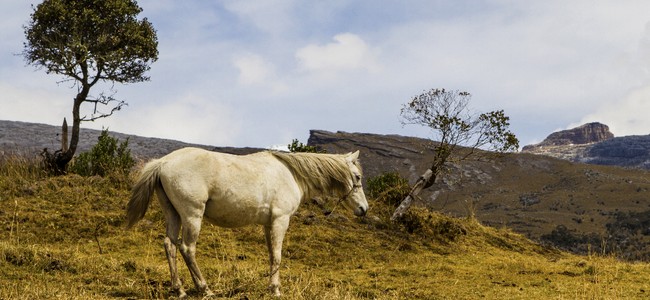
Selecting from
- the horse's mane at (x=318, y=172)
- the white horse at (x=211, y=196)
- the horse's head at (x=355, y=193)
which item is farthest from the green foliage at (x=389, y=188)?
the white horse at (x=211, y=196)

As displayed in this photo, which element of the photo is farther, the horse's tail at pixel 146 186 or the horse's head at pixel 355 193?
the horse's head at pixel 355 193

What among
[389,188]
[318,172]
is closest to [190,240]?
[318,172]

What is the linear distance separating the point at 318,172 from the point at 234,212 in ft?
5.67

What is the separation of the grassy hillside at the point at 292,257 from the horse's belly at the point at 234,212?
81cm

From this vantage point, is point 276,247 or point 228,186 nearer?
point 228,186

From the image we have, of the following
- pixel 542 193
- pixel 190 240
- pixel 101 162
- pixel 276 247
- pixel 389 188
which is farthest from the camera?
pixel 542 193

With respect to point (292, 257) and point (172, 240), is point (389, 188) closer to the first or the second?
point (292, 257)

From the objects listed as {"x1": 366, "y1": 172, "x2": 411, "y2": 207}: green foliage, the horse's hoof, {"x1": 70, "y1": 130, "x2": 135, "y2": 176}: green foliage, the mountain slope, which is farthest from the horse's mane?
the mountain slope

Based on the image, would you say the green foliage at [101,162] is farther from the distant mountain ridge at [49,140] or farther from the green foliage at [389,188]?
the distant mountain ridge at [49,140]

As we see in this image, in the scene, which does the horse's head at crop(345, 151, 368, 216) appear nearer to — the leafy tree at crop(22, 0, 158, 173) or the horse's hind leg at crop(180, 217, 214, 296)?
the horse's hind leg at crop(180, 217, 214, 296)

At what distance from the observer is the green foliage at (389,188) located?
71.8 feet

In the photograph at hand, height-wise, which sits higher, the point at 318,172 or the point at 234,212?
the point at 318,172

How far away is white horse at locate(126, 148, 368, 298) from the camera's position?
819 cm

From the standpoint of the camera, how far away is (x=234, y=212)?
856cm
